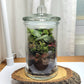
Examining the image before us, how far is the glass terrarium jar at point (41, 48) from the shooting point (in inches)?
20.7

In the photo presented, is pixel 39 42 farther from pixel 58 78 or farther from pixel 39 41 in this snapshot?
pixel 58 78

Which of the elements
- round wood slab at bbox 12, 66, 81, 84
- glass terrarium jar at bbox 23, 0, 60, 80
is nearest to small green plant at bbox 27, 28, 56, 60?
glass terrarium jar at bbox 23, 0, 60, 80

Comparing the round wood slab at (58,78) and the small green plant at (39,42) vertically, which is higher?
the small green plant at (39,42)

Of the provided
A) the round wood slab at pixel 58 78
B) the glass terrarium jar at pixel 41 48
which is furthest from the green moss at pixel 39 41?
the round wood slab at pixel 58 78

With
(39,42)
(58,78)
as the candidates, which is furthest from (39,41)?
(58,78)

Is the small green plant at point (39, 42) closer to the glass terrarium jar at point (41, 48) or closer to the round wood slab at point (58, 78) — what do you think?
the glass terrarium jar at point (41, 48)

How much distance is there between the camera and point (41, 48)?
523 mm

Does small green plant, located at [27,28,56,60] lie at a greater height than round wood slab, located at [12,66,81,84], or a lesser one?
greater

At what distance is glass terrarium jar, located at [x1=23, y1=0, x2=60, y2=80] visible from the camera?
0.53 meters

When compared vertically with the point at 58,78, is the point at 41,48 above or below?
above

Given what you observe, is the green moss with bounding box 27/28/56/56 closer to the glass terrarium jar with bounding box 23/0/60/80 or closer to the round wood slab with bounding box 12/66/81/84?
the glass terrarium jar with bounding box 23/0/60/80

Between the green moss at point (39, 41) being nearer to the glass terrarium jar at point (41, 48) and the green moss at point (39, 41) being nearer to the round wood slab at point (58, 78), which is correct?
the glass terrarium jar at point (41, 48)

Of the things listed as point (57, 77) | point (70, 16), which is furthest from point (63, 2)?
point (57, 77)

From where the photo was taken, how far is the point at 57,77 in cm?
55
